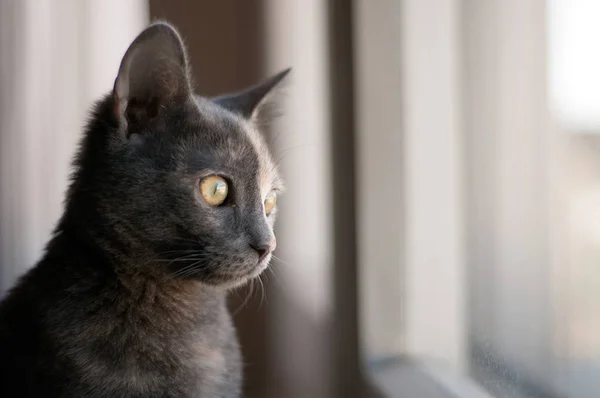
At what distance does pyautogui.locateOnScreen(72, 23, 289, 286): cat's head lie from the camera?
0.79m

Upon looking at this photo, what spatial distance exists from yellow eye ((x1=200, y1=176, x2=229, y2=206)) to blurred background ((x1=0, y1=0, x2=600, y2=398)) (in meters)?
0.38

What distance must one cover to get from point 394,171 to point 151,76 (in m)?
0.50

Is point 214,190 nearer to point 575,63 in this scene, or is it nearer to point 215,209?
point 215,209

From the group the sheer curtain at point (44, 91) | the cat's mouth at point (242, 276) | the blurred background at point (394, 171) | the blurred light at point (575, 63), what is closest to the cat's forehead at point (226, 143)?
the cat's mouth at point (242, 276)

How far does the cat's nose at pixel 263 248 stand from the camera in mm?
820

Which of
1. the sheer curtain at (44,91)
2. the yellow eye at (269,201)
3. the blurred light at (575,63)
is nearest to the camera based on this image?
the blurred light at (575,63)

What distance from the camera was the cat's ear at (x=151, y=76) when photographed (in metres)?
0.76

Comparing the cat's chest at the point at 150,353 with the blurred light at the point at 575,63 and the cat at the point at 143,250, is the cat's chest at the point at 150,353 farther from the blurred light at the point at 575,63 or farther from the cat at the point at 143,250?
the blurred light at the point at 575,63

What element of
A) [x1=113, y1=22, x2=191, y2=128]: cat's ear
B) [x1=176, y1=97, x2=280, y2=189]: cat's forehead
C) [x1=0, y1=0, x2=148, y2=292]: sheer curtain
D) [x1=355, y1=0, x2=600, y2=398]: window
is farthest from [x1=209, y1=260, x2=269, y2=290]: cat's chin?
[x1=0, y1=0, x2=148, y2=292]: sheer curtain

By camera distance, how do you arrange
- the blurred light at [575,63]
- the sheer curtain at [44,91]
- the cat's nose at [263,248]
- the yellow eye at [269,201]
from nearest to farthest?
the blurred light at [575,63] → the cat's nose at [263,248] → the yellow eye at [269,201] → the sheer curtain at [44,91]

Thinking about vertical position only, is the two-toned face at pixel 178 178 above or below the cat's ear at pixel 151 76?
below

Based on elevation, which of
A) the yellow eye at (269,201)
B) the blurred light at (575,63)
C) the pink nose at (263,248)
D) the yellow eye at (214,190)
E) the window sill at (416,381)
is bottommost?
the window sill at (416,381)

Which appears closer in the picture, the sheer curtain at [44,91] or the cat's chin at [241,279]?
the cat's chin at [241,279]

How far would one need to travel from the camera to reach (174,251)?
0.80 meters
